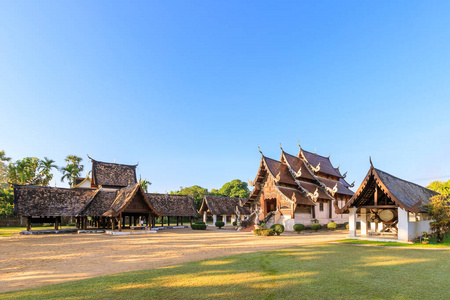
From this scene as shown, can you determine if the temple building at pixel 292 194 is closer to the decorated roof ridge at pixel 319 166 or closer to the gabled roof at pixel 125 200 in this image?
the decorated roof ridge at pixel 319 166

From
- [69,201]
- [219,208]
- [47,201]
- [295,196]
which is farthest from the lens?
[219,208]

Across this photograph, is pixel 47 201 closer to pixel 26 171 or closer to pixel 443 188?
pixel 26 171

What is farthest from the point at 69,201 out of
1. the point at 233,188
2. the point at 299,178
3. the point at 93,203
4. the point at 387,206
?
Answer: the point at 233,188

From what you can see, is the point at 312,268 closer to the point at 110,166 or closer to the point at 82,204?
the point at 82,204

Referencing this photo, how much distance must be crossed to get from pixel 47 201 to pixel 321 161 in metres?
36.3

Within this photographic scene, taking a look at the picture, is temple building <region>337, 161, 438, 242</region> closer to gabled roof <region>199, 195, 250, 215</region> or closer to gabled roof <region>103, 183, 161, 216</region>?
gabled roof <region>103, 183, 161, 216</region>

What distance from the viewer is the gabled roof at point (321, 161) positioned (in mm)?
39309

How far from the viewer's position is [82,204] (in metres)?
29.8

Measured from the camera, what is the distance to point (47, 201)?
2814 cm

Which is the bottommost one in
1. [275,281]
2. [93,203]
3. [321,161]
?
[93,203]

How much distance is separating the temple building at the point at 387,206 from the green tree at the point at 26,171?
5076 centimetres

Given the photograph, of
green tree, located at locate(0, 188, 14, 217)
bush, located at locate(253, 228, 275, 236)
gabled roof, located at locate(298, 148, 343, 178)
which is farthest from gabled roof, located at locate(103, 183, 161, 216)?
green tree, located at locate(0, 188, 14, 217)

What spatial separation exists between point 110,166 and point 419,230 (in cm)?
3550

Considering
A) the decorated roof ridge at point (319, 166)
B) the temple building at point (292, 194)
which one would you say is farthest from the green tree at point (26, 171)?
the decorated roof ridge at point (319, 166)
